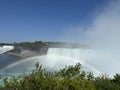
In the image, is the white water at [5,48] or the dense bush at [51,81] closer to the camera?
the dense bush at [51,81]

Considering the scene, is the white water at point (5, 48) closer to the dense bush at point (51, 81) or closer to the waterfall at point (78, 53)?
the waterfall at point (78, 53)

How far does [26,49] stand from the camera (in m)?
70.6

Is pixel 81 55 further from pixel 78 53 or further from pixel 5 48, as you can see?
pixel 5 48

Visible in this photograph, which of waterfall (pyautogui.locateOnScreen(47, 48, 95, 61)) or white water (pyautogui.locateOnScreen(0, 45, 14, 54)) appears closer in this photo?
waterfall (pyautogui.locateOnScreen(47, 48, 95, 61))

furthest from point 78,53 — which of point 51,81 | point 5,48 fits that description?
point 51,81

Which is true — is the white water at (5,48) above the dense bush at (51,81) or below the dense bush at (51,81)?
below

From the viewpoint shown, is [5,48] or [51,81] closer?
[51,81]

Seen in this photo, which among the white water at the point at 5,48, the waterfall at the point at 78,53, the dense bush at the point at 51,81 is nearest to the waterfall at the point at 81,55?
the waterfall at the point at 78,53

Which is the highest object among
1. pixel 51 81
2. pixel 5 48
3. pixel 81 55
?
pixel 51 81

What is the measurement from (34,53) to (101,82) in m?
57.0

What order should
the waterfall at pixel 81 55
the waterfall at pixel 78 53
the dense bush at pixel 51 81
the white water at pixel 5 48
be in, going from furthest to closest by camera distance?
the white water at pixel 5 48
the waterfall at pixel 78 53
the waterfall at pixel 81 55
the dense bush at pixel 51 81

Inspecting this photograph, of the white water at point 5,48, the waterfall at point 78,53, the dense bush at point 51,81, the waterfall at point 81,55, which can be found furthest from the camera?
the white water at point 5,48

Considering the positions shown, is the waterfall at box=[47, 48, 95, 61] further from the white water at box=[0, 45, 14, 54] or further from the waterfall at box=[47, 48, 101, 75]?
the white water at box=[0, 45, 14, 54]

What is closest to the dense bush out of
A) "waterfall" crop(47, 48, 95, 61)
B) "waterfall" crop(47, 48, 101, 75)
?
"waterfall" crop(47, 48, 101, 75)
